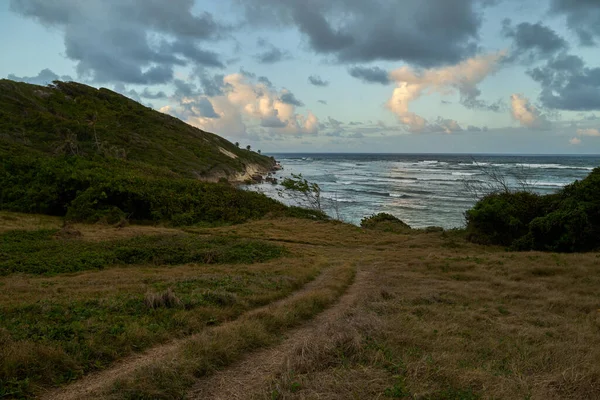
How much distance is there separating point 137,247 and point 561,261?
20426 mm

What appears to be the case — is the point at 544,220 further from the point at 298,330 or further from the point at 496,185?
the point at 496,185

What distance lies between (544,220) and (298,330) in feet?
65.0

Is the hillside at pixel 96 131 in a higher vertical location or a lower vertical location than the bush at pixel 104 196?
higher

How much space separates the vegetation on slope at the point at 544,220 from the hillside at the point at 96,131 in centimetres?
4210

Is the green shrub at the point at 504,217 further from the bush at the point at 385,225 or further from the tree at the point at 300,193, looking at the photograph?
the tree at the point at 300,193

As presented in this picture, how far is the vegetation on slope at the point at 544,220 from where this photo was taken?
2045 cm

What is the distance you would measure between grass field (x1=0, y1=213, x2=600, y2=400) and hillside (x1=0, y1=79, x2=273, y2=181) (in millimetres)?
37975

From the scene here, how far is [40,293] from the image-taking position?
35.4 ft

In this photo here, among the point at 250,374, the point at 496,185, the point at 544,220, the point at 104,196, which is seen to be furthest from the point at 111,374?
the point at 496,185

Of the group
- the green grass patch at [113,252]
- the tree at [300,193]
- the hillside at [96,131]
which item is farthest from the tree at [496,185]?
the hillside at [96,131]

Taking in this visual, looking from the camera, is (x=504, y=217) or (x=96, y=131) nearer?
(x=504, y=217)

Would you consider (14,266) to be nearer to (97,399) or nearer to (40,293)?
(40,293)

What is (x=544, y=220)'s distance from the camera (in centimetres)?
2194

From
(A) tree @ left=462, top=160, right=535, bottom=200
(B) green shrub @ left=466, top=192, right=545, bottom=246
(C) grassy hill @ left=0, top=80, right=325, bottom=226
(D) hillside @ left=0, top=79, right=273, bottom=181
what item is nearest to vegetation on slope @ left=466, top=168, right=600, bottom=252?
(B) green shrub @ left=466, top=192, right=545, bottom=246
